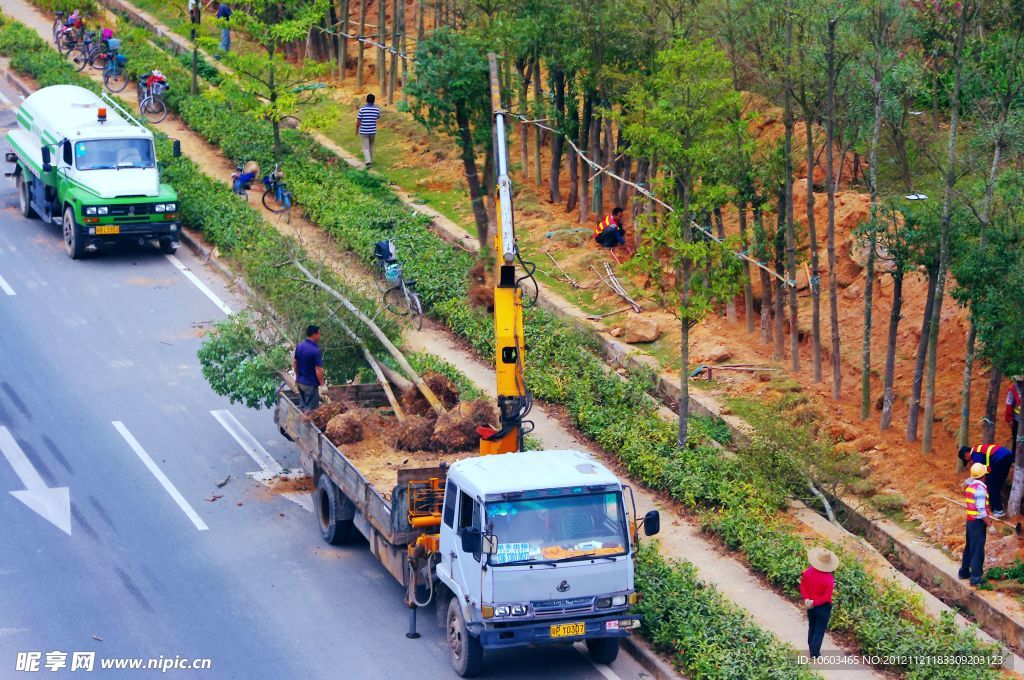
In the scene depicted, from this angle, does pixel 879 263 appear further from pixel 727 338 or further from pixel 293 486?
pixel 293 486

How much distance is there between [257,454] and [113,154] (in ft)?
37.2

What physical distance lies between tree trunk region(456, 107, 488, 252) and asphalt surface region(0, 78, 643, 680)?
16.8 ft

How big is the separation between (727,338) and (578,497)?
10916 mm

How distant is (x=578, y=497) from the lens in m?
15.2

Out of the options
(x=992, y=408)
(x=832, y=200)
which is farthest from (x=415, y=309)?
(x=992, y=408)

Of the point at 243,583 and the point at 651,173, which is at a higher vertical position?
the point at 651,173

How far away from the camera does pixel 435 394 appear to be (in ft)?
66.1

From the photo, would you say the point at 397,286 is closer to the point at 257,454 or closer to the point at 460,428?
the point at 257,454

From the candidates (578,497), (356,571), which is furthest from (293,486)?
(578,497)

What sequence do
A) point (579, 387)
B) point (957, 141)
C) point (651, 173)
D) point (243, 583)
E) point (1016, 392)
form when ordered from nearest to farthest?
point (243, 583) → point (1016, 392) → point (957, 141) → point (579, 387) → point (651, 173)

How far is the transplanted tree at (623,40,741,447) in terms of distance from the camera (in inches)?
818

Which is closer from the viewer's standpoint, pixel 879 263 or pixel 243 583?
pixel 243 583

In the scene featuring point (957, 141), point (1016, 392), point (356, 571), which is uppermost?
point (957, 141)

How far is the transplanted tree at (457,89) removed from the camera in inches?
1088
